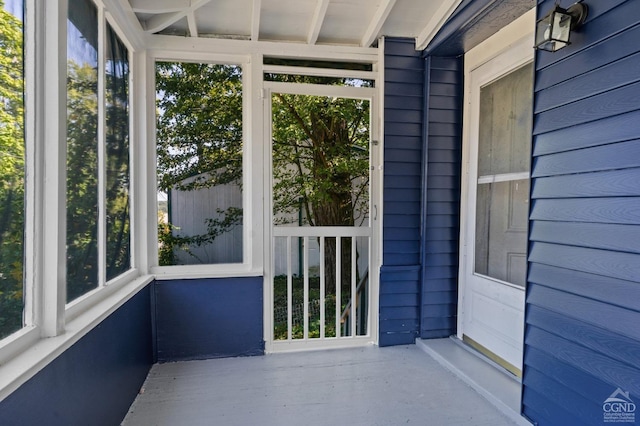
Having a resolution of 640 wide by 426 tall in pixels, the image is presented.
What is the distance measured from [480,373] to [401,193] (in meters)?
1.34

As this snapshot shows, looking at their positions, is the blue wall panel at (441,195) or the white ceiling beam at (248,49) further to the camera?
the blue wall panel at (441,195)

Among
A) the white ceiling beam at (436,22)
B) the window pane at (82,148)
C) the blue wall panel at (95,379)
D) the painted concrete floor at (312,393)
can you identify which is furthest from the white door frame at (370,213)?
the window pane at (82,148)

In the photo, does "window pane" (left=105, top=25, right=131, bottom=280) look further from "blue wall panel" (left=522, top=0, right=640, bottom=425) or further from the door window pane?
the door window pane

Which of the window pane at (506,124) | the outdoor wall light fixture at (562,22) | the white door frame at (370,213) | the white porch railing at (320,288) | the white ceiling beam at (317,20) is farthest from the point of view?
the white porch railing at (320,288)

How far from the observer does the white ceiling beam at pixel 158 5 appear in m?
2.15

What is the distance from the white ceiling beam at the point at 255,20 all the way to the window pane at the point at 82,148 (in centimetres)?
91

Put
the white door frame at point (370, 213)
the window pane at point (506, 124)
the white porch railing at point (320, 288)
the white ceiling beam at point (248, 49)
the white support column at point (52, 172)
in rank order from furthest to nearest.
Result: the white porch railing at point (320, 288)
the white door frame at point (370, 213)
the white ceiling beam at point (248, 49)
the window pane at point (506, 124)
the white support column at point (52, 172)

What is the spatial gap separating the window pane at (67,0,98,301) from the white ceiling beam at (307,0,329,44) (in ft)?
4.18

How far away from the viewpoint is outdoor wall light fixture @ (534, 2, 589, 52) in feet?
4.72

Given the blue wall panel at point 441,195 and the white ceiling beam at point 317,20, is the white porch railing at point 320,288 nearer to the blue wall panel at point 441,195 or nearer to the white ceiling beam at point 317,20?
the blue wall panel at point 441,195

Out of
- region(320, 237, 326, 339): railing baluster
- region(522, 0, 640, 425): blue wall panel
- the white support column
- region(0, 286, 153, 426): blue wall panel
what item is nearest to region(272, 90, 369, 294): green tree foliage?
region(320, 237, 326, 339): railing baluster

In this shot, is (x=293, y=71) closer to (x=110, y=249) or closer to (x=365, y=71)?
(x=365, y=71)

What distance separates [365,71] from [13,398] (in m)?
2.75

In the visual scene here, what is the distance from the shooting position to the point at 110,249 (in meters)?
1.92
